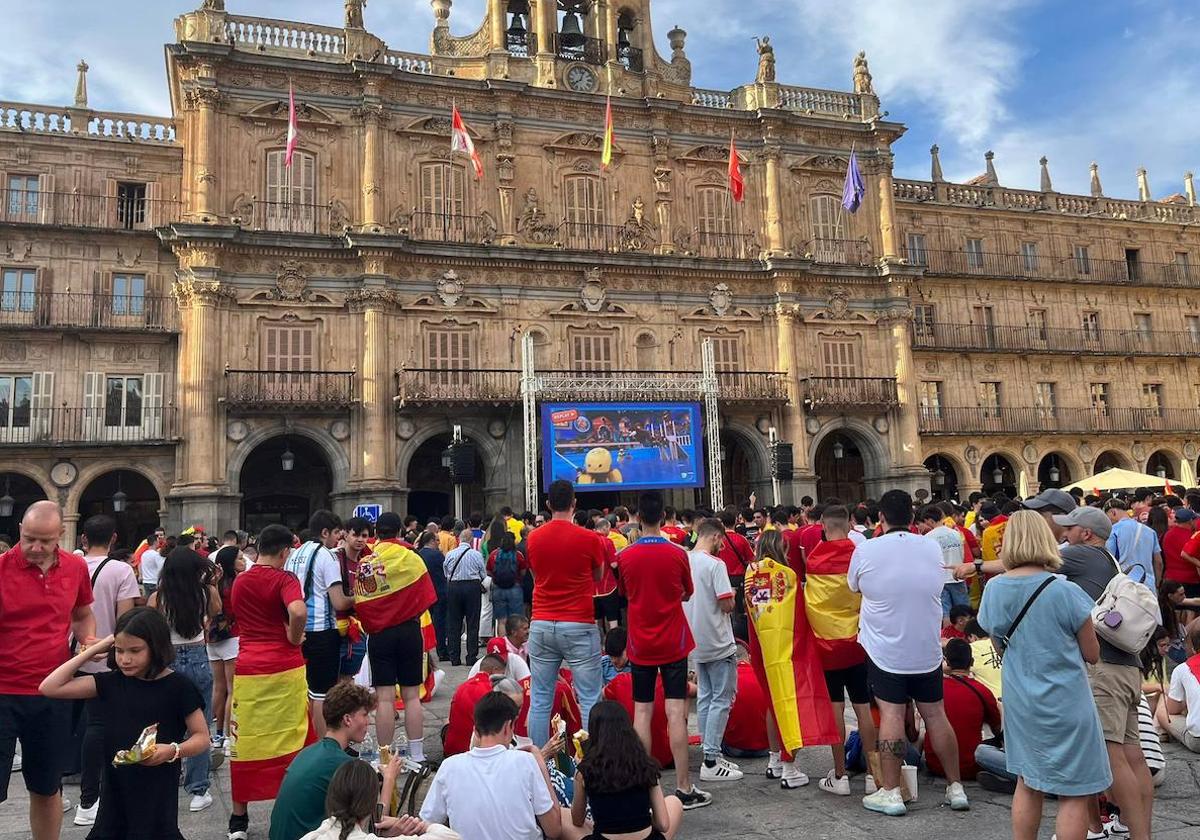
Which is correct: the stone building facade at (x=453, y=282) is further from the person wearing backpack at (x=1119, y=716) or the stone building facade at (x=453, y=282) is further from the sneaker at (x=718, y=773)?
the person wearing backpack at (x=1119, y=716)

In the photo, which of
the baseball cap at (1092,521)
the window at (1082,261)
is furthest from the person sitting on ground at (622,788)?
the window at (1082,261)

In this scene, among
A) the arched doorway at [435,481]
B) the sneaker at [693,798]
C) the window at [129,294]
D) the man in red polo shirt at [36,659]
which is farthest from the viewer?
the arched doorway at [435,481]

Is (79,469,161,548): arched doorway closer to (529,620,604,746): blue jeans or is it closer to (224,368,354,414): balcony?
(224,368,354,414): balcony

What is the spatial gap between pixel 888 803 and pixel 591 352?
67.1 ft

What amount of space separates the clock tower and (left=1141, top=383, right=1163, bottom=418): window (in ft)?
70.2

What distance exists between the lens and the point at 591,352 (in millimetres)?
25422

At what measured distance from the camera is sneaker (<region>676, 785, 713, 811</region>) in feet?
19.1

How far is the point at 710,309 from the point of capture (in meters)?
26.8

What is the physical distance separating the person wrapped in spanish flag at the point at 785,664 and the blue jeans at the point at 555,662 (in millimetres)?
1291

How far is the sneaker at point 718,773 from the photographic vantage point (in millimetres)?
6473

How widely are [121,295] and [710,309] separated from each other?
16.6m

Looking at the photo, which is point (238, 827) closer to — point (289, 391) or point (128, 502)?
point (289, 391)

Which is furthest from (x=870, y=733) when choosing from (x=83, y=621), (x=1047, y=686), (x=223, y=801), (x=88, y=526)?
(x=88, y=526)

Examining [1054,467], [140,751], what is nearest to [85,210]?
[140,751]
